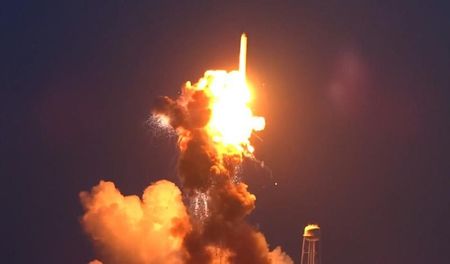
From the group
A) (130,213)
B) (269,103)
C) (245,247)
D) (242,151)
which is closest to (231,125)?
(242,151)

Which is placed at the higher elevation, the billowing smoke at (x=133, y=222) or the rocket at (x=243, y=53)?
the rocket at (x=243, y=53)

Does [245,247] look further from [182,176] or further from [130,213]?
[130,213]

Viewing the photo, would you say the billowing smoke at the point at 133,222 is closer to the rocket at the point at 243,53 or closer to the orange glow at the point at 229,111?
the orange glow at the point at 229,111

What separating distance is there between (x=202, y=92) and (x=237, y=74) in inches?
101

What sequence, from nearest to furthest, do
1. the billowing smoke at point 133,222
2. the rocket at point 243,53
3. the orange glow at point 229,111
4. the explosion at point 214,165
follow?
1. the explosion at point 214,165
2. the rocket at point 243,53
3. the orange glow at point 229,111
4. the billowing smoke at point 133,222

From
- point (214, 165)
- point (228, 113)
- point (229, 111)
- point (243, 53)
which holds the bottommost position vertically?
point (214, 165)

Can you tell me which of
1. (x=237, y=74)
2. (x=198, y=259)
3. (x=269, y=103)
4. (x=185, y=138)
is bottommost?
(x=198, y=259)

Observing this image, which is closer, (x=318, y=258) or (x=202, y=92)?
(x=202, y=92)

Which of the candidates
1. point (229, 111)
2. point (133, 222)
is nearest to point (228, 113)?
point (229, 111)

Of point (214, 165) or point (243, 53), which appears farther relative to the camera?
point (243, 53)

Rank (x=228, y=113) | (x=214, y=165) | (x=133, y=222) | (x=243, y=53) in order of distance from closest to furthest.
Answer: (x=214, y=165)
(x=243, y=53)
(x=228, y=113)
(x=133, y=222)

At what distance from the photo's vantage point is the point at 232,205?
54.8m

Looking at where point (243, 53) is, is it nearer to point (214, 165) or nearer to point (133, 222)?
point (214, 165)

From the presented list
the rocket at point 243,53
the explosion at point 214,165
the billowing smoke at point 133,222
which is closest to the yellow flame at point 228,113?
the explosion at point 214,165
